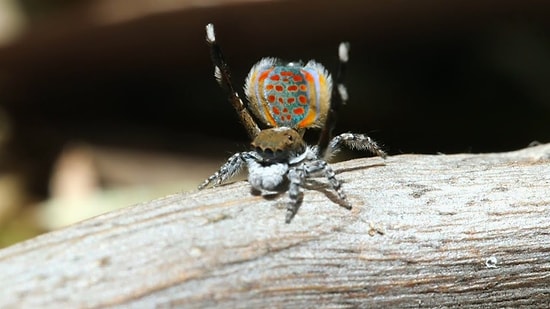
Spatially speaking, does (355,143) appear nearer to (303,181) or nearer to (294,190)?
(303,181)

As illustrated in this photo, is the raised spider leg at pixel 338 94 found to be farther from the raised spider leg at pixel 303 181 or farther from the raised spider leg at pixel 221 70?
the raised spider leg at pixel 221 70

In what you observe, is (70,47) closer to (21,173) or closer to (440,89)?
(21,173)

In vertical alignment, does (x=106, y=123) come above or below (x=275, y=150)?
above

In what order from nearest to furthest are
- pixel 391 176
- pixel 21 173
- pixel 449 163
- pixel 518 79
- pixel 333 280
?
pixel 333 280 < pixel 391 176 < pixel 449 163 < pixel 21 173 < pixel 518 79

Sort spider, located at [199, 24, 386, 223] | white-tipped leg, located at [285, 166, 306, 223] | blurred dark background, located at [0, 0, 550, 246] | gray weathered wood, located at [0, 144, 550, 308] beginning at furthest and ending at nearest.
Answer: blurred dark background, located at [0, 0, 550, 246]
spider, located at [199, 24, 386, 223]
white-tipped leg, located at [285, 166, 306, 223]
gray weathered wood, located at [0, 144, 550, 308]

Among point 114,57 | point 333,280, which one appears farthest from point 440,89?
point 333,280

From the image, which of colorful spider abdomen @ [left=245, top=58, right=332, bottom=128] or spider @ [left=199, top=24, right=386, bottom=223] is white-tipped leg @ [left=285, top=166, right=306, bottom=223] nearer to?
spider @ [left=199, top=24, right=386, bottom=223]

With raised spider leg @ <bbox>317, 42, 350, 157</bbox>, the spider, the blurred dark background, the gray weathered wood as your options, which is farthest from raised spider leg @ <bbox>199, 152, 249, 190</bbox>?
the blurred dark background

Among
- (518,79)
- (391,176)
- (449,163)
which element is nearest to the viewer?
(391,176)
